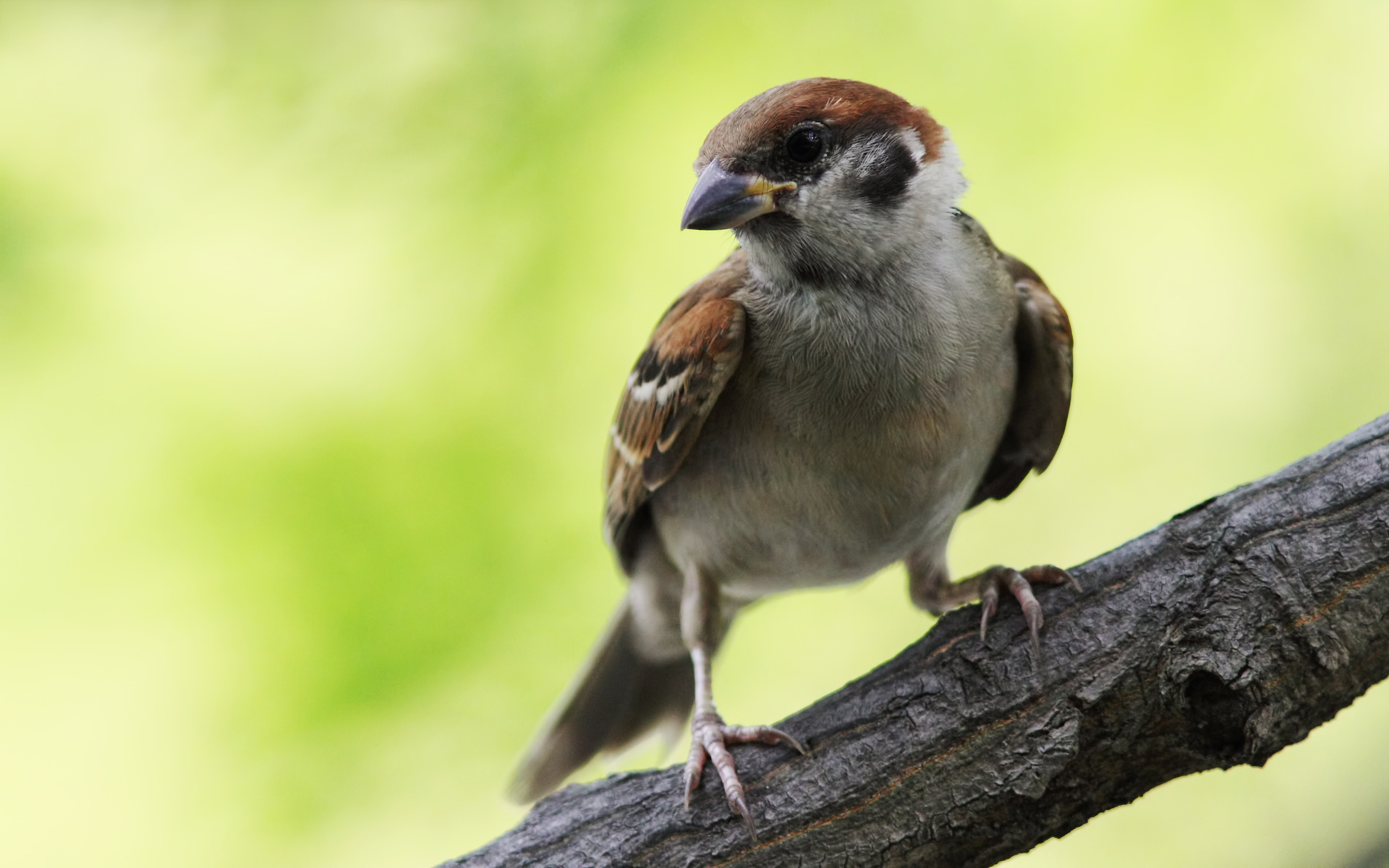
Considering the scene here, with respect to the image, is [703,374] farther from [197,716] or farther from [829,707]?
[197,716]

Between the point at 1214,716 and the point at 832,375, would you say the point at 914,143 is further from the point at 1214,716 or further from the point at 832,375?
the point at 1214,716

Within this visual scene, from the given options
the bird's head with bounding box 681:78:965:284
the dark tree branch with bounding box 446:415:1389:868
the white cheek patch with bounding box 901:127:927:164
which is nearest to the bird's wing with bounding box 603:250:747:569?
the bird's head with bounding box 681:78:965:284

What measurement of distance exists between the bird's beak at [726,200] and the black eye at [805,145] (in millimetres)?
119

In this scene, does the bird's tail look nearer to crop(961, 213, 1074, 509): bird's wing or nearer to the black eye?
crop(961, 213, 1074, 509): bird's wing

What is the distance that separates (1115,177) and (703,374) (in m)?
2.91

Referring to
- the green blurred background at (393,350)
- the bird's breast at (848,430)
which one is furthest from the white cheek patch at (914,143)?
the green blurred background at (393,350)

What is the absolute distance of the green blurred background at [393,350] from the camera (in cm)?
495

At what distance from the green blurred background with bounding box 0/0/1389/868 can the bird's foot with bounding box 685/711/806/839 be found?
1.60m

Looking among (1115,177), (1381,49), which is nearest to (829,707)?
(1115,177)

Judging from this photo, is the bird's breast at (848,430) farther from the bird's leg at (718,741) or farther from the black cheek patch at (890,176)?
the bird's leg at (718,741)

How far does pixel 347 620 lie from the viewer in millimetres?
4852

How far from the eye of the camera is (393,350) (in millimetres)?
5082

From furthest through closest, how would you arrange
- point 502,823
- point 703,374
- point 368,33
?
1. point 502,823
2. point 368,33
3. point 703,374

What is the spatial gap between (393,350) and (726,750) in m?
2.36
